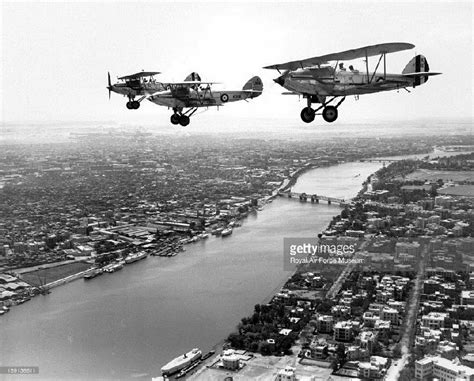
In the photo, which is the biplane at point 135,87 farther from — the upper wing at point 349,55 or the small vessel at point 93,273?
the small vessel at point 93,273

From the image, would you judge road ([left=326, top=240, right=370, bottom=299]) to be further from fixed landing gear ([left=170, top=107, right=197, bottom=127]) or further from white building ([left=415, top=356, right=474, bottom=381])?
fixed landing gear ([left=170, top=107, right=197, bottom=127])

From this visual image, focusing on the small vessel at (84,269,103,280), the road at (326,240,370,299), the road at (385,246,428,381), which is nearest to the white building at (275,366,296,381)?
the road at (385,246,428,381)

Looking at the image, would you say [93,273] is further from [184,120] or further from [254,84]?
[184,120]

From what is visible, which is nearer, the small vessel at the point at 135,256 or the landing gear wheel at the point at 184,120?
the landing gear wheel at the point at 184,120

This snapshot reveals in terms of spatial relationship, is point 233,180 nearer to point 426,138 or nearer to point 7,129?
point 7,129

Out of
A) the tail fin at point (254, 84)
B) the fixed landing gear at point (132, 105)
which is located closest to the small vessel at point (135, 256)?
the tail fin at point (254, 84)

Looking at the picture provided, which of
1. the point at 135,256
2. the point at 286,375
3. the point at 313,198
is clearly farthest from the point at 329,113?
the point at 313,198
